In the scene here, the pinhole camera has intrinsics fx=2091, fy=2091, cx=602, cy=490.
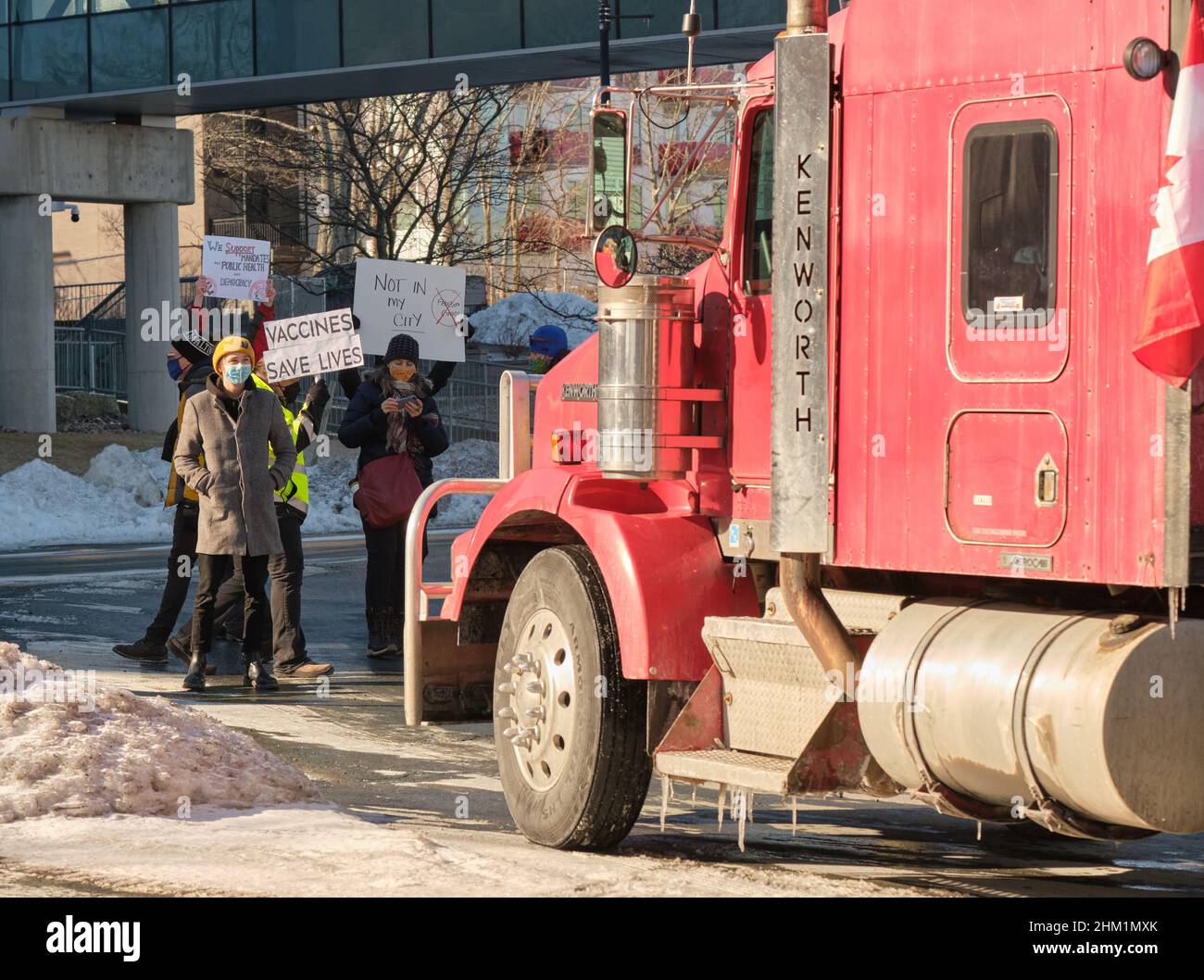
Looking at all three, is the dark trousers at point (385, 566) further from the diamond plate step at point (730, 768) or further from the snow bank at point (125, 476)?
the snow bank at point (125, 476)

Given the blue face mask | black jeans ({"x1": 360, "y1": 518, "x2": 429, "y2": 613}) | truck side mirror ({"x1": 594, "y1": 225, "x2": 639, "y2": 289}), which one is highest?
truck side mirror ({"x1": 594, "y1": 225, "x2": 639, "y2": 289})

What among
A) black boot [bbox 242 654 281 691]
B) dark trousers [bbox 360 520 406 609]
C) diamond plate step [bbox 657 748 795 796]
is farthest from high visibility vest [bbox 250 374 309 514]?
diamond plate step [bbox 657 748 795 796]

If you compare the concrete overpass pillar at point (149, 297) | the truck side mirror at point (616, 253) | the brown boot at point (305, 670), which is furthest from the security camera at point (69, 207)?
the truck side mirror at point (616, 253)

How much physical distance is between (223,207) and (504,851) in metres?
57.9

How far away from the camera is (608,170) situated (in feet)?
24.0

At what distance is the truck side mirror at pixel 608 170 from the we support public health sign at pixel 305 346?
658 centimetres

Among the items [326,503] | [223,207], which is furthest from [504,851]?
[223,207]

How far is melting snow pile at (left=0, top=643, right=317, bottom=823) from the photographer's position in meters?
7.81

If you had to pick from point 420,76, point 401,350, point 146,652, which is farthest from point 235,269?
point 420,76

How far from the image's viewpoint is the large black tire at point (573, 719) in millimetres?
7422

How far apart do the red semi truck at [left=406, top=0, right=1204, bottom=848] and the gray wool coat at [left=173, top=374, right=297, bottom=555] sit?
400 centimetres

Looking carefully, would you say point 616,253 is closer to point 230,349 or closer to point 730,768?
point 730,768

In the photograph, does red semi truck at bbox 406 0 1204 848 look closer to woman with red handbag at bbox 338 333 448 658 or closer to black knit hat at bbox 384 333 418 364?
woman with red handbag at bbox 338 333 448 658
